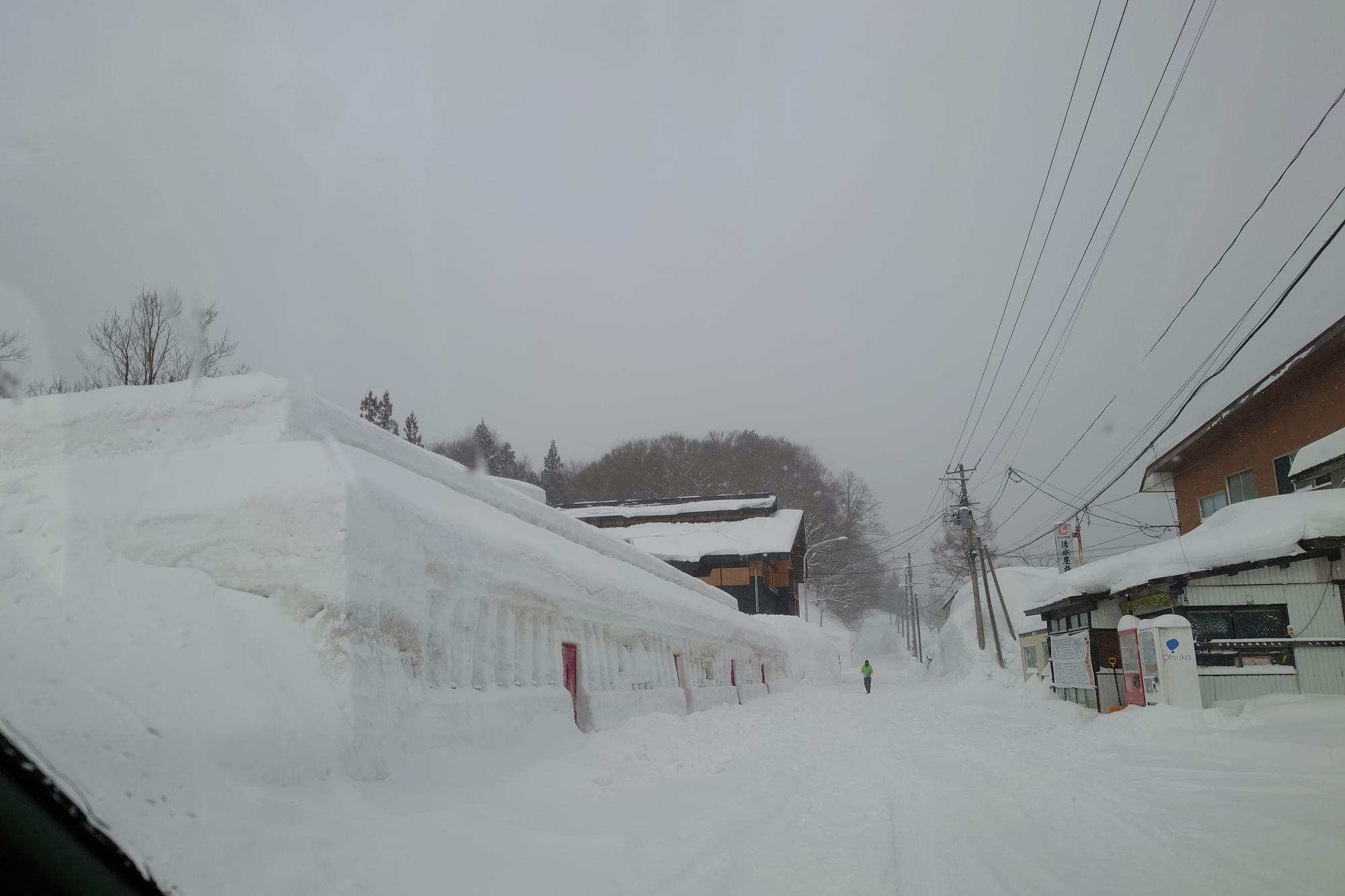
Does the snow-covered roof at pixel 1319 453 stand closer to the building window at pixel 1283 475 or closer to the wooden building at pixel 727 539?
the building window at pixel 1283 475

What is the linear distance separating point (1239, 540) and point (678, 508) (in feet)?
105

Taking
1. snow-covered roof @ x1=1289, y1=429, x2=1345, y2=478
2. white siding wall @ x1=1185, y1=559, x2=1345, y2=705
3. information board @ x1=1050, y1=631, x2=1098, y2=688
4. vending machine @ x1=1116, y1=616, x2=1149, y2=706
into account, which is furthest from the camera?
information board @ x1=1050, y1=631, x2=1098, y2=688

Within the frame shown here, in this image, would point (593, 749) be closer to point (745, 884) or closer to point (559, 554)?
point (559, 554)

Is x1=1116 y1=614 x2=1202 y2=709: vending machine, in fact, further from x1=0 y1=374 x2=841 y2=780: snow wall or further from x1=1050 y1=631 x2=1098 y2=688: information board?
x1=0 y1=374 x2=841 y2=780: snow wall

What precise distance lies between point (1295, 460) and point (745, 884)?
1809cm

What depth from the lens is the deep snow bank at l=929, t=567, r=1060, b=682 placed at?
133 ft

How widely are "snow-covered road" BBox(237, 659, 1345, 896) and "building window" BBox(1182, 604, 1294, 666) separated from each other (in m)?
2.94

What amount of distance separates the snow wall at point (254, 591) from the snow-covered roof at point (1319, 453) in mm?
14707

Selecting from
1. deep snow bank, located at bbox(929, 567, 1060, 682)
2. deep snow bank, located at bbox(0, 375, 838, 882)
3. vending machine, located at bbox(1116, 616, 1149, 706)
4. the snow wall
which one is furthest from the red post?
deep snow bank, located at bbox(929, 567, 1060, 682)

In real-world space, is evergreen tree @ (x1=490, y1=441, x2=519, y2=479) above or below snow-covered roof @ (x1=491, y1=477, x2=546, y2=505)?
above

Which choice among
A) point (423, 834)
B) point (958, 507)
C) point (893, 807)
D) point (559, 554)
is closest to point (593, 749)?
point (559, 554)

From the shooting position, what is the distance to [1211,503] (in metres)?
23.2

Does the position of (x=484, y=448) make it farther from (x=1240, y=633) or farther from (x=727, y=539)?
(x=727, y=539)

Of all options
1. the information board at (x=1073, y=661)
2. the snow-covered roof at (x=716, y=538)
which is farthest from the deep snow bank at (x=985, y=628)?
the information board at (x=1073, y=661)
